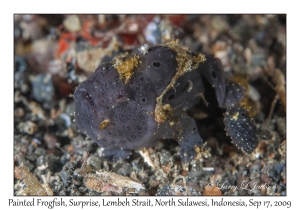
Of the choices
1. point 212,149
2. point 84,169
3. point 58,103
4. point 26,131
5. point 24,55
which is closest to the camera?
point 84,169

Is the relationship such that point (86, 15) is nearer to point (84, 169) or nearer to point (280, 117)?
point (84, 169)

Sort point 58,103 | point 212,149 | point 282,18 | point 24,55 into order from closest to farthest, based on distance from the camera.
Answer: point 212,149, point 58,103, point 24,55, point 282,18

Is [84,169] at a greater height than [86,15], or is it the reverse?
[86,15]

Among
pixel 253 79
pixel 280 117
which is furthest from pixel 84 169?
pixel 253 79

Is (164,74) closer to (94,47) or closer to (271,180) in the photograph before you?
(271,180)

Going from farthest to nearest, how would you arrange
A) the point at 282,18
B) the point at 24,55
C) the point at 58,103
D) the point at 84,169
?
the point at 282,18
the point at 24,55
the point at 58,103
the point at 84,169
